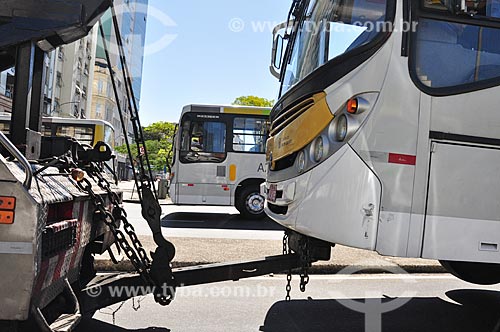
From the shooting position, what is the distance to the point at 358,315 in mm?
4641

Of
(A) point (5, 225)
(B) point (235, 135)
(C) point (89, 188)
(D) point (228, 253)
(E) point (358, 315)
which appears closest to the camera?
(A) point (5, 225)

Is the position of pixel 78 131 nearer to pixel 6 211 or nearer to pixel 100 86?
pixel 6 211

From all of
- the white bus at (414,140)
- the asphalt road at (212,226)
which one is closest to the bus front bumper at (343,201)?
the white bus at (414,140)

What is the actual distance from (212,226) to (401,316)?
7554 millimetres

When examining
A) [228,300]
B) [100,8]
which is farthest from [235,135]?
[100,8]

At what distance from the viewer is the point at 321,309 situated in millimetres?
4832

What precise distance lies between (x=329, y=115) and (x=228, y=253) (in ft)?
13.7

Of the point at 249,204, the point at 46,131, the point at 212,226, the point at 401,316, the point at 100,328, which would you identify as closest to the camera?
the point at 100,328

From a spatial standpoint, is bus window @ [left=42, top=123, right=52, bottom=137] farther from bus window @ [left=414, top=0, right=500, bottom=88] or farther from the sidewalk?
bus window @ [left=414, top=0, right=500, bottom=88]

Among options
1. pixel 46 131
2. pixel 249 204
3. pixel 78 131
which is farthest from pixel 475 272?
pixel 78 131

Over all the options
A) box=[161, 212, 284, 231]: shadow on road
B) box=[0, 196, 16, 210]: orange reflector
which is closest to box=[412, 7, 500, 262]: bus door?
box=[0, 196, 16, 210]: orange reflector

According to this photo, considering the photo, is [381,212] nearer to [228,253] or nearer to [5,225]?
[5,225]

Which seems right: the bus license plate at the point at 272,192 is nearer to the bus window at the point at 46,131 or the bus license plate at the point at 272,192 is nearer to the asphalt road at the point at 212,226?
the bus window at the point at 46,131

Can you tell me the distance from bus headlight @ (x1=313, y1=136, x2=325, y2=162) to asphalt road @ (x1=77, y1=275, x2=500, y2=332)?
187 cm
